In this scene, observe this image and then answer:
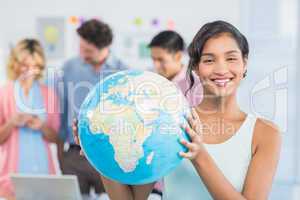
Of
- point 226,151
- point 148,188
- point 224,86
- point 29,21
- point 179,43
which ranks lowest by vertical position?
point 148,188

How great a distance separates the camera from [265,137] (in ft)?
4.49

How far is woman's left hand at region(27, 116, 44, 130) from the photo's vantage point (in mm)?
2832

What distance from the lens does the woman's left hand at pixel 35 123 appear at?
9.29 ft

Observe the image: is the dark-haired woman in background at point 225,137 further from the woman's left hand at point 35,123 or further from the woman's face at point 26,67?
the woman's face at point 26,67

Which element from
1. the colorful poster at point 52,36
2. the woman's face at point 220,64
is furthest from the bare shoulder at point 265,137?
the colorful poster at point 52,36

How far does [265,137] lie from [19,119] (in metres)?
1.77

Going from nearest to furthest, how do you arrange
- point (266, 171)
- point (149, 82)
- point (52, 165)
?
1. point (149, 82)
2. point (266, 171)
3. point (52, 165)

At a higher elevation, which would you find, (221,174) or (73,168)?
(221,174)

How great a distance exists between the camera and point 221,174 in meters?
1.29

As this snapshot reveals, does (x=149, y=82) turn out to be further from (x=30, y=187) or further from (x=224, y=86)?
(x=30, y=187)

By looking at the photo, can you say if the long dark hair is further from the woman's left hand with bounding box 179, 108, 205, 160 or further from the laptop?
the laptop

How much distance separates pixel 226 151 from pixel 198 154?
0.48 feet

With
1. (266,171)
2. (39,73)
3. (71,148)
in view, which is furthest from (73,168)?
(266,171)

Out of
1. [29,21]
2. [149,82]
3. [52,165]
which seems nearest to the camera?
[149,82]
